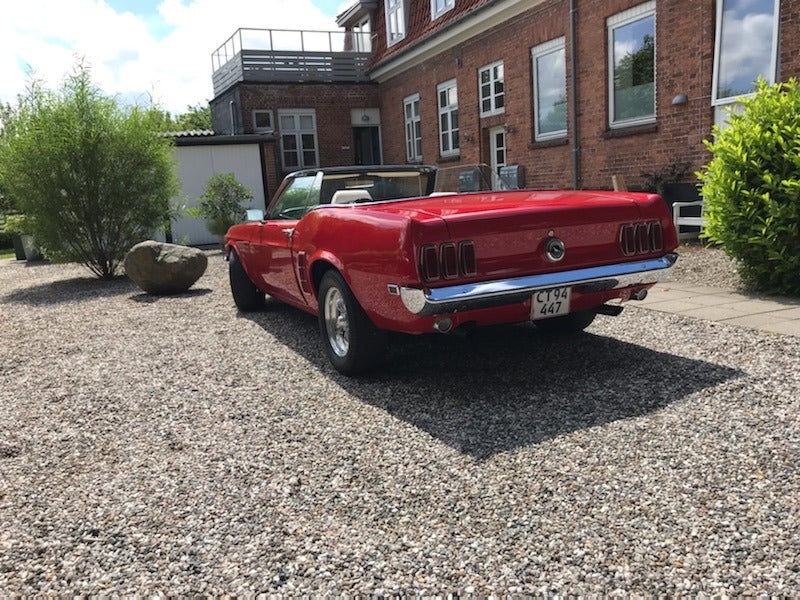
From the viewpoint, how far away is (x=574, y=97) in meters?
13.2

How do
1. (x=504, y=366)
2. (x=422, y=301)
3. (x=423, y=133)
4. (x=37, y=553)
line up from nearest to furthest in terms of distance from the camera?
1. (x=37, y=553)
2. (x=422, y=301)
3. (x=504, y=366)
4. (x=423, y=133)

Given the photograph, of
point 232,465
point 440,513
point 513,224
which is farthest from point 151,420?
point 513,224

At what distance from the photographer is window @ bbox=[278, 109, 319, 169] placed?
22.2 meters

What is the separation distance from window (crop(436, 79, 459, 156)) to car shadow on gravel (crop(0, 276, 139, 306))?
9945 mm

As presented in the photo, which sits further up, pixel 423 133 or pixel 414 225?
pixel 423 133

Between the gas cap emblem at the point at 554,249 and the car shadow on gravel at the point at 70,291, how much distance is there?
7555 millimetres

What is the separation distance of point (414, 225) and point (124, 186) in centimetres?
896

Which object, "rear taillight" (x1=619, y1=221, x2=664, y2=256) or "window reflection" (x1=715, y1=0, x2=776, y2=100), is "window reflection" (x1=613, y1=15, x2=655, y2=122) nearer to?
"window reflection" (x1=715, y1=0, x2=776, y2=100)

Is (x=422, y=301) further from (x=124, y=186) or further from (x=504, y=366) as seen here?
(x=124, y=186)

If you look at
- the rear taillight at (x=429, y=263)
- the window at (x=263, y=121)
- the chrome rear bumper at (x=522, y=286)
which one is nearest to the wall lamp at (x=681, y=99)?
the chrome rear bumper at (x=522, y=286)

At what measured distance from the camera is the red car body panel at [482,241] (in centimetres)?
365

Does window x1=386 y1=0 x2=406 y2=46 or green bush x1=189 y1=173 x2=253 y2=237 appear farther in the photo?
window x1=386 y1=0 x2=406 y2=46


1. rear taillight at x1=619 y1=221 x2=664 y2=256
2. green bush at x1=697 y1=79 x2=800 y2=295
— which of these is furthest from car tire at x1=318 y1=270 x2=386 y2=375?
green bush at x1=697 y1=79 x2=800 y2=295

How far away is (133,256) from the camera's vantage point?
366 inches
